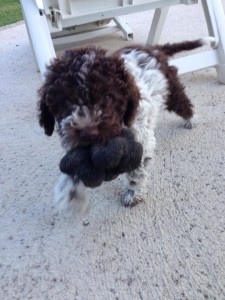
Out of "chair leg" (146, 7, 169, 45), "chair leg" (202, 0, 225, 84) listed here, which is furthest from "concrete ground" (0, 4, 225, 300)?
"chair leg" (146, 7, 169, 45)

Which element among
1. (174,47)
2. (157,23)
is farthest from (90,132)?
(157,23)

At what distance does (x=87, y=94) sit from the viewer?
4.90ft

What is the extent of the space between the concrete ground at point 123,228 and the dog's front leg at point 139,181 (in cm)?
5

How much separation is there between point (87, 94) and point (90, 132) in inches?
6.1

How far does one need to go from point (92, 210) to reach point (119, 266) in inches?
17.3

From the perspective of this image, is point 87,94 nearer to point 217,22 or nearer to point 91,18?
point 91,18

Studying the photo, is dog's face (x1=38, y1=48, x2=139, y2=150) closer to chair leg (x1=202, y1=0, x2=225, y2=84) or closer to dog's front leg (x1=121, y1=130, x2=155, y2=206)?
dog's front leg (x1=121, y1=130, x2=155, y2=206)

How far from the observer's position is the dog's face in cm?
149

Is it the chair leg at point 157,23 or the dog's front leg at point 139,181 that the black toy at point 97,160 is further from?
the chair leg at point 157,23

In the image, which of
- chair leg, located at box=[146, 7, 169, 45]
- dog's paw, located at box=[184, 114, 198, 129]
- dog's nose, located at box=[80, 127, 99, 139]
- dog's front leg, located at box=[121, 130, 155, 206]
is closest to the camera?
dog's nose, located at box=[80, 127, 99, 139]

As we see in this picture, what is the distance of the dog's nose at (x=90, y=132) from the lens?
4.84 ft

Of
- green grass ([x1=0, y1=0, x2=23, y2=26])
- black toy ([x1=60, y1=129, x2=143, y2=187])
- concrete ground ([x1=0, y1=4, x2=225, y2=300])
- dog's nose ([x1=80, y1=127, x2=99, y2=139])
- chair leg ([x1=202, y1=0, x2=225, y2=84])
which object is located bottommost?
green grass ([x1=0, y1=0, x2=23, y2=26])

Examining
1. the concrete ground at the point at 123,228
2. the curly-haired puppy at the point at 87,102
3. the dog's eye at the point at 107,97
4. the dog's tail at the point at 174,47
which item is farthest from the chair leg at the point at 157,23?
the dog's eye at the point at 107,97

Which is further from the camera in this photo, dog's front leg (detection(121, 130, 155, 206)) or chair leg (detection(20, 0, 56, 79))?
chair leg (detection(20, 0, 56, 79))
